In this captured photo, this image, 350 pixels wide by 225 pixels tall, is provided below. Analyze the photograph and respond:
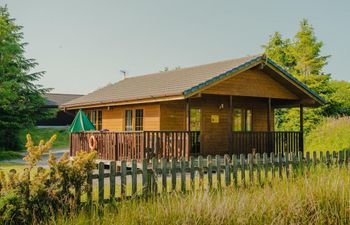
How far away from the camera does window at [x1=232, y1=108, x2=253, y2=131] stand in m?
20.6

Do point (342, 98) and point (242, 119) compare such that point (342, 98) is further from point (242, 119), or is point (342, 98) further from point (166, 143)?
point (166, 143)

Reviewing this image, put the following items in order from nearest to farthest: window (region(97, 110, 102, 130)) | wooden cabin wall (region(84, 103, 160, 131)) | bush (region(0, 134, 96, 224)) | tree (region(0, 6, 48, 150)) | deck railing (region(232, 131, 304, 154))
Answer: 1. bush (region(0, 134, 96, 224))
2. deck railing (region(232, 131, 304, 154))
3. wooden cabin wall (region(84, 103, 160, 131))
4. window (region(97, 110, 102, 130))
5. tree (region(0, 6, 48, 150))

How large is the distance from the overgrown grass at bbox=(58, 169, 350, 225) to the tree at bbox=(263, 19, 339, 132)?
24.0 m

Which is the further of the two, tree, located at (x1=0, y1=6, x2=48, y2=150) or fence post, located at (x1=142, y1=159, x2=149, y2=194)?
tree, located at (x1=0, y1=6, x2=48, y2=150)

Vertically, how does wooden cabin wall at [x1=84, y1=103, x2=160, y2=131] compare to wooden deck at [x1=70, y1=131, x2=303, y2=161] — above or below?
above

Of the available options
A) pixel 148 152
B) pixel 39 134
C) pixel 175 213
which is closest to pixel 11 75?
pixel 39 134

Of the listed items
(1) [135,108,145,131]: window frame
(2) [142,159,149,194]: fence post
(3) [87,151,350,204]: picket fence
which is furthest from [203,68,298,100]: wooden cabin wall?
(2) [142,159,149,194]: fence post

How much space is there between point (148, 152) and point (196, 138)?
12.7 ft

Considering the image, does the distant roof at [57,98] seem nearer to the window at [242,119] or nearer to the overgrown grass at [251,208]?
A: the window at [242,119]

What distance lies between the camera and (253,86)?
18.4 m

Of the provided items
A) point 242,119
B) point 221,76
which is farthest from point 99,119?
point 221,76

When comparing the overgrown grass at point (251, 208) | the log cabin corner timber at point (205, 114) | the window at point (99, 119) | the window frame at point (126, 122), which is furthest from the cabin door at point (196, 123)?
the overgrown grass at point (251, 208)

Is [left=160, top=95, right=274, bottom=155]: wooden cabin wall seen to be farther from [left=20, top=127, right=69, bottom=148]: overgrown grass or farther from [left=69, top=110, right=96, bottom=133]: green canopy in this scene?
[left=20, top=127, right=69, bottom=148]: overgrown grass

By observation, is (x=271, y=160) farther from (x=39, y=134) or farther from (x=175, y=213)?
(x=39, y=134)
